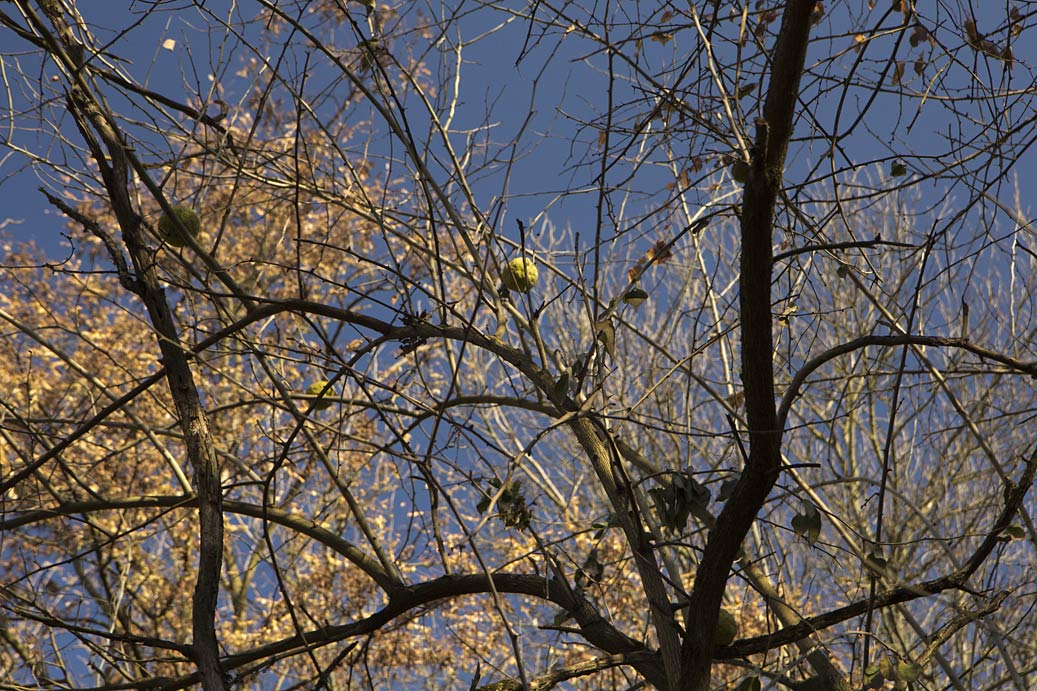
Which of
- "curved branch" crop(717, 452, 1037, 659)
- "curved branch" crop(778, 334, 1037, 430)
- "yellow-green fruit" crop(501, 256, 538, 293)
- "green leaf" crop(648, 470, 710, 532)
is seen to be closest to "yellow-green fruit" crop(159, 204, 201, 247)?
"yellow-green fruit" crop(501, 256, 538, 293)

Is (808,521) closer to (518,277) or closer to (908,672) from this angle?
(908,672)

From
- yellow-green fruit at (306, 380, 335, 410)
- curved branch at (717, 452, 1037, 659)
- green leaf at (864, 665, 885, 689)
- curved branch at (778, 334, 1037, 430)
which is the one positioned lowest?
green leaf at (864, 665, 885, 689)

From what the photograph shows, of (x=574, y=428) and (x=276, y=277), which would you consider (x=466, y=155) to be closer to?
(x=574, y=428)

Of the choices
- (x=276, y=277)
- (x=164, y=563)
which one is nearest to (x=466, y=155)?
(x=164, y=563)

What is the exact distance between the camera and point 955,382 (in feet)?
21.3

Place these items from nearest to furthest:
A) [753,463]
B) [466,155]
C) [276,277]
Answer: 1. [753,463]
2. [466,155]
3. [276,277]

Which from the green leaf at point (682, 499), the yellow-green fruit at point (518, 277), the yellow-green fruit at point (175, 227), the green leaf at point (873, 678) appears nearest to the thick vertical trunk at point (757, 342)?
the green leaf at point (682, 499)

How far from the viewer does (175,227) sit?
2115mm

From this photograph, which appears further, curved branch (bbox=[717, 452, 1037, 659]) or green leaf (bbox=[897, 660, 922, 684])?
green leaf (bbox=[897, 660, 922, 684])

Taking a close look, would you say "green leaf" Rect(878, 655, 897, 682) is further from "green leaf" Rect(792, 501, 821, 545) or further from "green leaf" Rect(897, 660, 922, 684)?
"green leaf" Rect(792, 501, 821, 545)

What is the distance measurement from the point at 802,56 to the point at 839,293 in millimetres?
6120

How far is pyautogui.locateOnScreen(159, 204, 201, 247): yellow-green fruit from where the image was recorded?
2.17 m

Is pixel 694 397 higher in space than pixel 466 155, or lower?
higher

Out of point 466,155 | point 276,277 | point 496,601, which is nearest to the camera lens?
point 496,601
